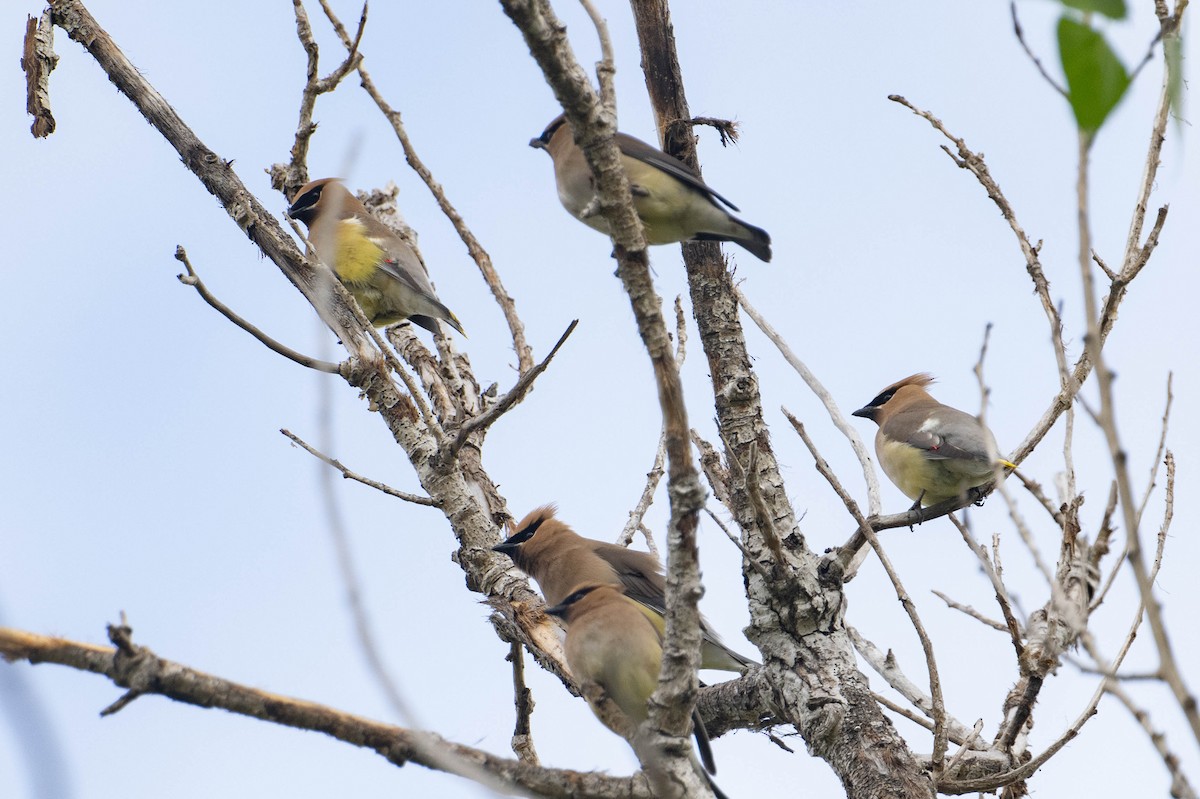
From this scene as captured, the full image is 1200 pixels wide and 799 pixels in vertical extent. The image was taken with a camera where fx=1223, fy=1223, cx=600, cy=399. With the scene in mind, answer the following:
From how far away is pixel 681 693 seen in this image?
122 inches

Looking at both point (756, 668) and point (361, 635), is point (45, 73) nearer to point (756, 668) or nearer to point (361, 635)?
point (756, 668)

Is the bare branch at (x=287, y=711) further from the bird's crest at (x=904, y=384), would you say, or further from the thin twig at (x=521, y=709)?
the bird's crest at (x=904, y=384)

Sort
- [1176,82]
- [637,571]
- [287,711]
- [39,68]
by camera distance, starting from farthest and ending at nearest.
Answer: [637,571], [39,68], [287,711], [1176,82]

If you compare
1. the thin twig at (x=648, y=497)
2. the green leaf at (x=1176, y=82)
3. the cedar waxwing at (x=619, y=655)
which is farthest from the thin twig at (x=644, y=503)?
the green leaf at (x=1176, y=82)

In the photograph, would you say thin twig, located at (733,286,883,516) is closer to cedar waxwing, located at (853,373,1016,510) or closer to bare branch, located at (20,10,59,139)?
cedar waxwing, located at (853,373,1016,510)

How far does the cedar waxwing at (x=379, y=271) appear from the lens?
6922 millimetres

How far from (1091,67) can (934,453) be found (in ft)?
16.6

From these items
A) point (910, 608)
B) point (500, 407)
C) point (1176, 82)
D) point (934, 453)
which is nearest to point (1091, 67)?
point (1176, 82)

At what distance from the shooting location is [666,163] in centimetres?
459

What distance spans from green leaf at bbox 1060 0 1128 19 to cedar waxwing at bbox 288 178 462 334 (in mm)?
5990

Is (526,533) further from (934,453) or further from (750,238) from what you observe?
(934,453)

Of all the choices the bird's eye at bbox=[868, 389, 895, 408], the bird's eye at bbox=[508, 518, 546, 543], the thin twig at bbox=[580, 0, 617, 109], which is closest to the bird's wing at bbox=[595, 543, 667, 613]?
the bird's eye at bbox=[508, 518, 546, 543]

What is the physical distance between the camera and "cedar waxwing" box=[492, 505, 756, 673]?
5562 mm

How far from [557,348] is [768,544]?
99 cm
